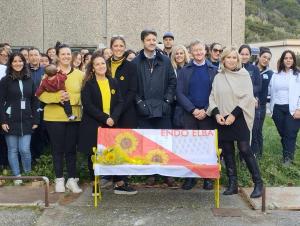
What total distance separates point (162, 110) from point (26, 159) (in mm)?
2142

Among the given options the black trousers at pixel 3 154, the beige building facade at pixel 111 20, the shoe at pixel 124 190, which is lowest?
the shoe at pixel 124 190

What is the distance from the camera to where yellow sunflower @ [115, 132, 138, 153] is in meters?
6.21

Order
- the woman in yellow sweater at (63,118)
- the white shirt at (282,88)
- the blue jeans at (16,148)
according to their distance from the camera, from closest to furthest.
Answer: the woman in yellow sweater at (63,118)
the blue jeans at (16,148)
the white shirt at (282,88)

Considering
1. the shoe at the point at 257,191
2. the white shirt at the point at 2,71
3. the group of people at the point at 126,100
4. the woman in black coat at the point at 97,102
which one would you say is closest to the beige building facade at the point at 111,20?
the white shirt at the point at 2,71

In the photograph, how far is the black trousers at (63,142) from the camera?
654cm

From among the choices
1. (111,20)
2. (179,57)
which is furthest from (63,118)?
(111,20)

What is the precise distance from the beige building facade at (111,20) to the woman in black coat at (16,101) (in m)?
5.44

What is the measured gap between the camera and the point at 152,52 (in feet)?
21.7

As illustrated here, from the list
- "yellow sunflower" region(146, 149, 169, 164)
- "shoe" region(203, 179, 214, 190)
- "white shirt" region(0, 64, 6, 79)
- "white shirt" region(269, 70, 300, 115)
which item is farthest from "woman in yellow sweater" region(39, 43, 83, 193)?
"white shirt" region(269, 70, 300, 115)

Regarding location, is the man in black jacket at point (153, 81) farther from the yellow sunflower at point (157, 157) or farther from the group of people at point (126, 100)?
the yellow sunflower at point (157, 157)

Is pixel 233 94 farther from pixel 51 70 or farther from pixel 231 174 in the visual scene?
pixel 51 70

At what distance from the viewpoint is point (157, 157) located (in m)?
6.11

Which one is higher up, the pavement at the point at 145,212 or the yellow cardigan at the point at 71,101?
the yellow cardigan at the point at 71,101

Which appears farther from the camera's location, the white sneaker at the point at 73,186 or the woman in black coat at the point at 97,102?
the white sneaker at the point at 73,186
